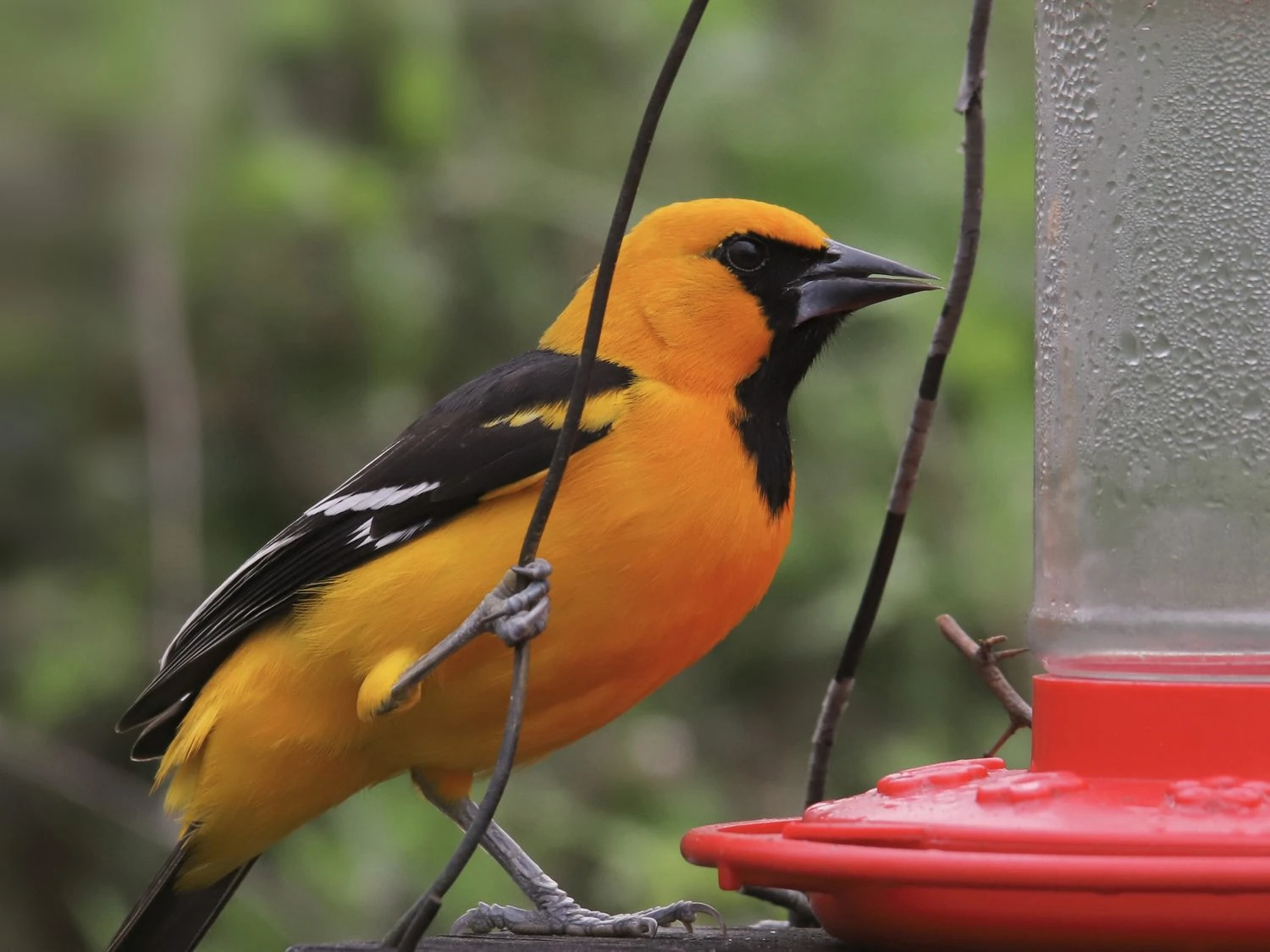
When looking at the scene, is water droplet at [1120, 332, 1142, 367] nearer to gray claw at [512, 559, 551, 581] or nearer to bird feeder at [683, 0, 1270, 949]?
bird feeder at [683, 0, 1270, 949]

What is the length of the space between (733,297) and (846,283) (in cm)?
18

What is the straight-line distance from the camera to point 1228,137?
214 cm

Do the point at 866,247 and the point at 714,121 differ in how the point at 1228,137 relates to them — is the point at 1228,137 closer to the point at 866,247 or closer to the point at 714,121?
the point at 866,247

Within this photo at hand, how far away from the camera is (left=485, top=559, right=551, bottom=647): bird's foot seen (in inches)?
82.3

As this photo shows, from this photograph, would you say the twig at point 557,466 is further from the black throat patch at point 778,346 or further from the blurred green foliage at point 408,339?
the blurred green foliage at point 408,339

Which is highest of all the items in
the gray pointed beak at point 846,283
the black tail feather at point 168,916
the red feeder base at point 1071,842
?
the gray pointed beak at point 846,283

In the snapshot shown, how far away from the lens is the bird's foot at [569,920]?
8.06 ft

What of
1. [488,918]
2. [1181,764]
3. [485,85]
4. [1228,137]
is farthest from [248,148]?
[1181,764]

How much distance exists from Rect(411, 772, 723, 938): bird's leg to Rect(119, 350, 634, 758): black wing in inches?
16.9

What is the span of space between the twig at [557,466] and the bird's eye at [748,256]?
1066 millimetres

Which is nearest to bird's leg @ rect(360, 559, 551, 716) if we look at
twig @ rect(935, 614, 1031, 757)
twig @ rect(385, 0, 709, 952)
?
twig @ rect(385, 0, 709, 952)

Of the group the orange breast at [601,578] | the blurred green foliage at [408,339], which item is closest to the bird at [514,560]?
the orange breast at [601,578]

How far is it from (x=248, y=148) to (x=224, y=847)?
5.95ft

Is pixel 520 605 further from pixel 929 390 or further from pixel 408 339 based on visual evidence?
pixel 408 339
